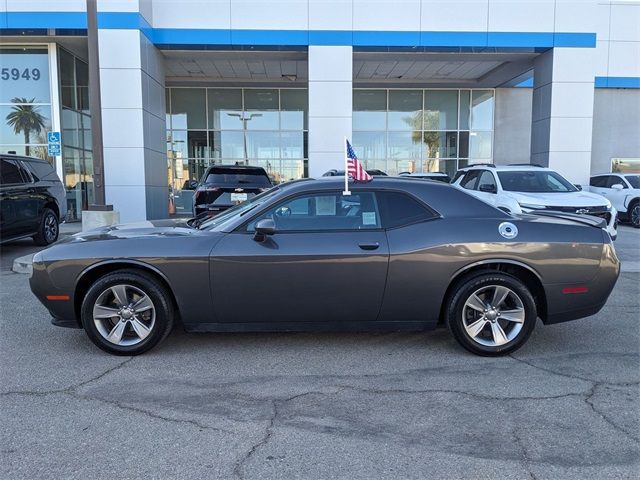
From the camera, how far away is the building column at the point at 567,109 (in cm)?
1546

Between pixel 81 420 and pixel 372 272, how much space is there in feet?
7.96

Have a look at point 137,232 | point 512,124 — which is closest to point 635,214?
point 512,124

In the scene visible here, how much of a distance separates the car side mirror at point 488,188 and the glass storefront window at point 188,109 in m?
13.8

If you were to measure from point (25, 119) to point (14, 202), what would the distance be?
7.67 meters

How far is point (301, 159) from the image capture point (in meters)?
21.6

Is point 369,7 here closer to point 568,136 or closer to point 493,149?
point 568,136

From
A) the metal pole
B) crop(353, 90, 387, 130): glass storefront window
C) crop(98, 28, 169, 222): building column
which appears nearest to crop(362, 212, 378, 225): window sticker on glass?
the metal pole

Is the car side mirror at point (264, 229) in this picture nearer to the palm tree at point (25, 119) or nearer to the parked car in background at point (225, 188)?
the parked car in background at point (225, 188)

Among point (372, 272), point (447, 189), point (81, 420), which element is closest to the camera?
point (81, 420)

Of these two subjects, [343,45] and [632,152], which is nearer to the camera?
[343,45]

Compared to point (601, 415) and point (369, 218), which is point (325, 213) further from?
point (601, 415)

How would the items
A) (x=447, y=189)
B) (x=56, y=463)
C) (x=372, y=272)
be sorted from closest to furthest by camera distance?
1. (x=56, y=463)
2. (x=372, y=272)
3. (x=447, y=189)

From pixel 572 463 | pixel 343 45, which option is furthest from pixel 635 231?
pixel 572 463

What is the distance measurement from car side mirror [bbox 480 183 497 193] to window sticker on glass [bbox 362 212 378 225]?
6637 mm
